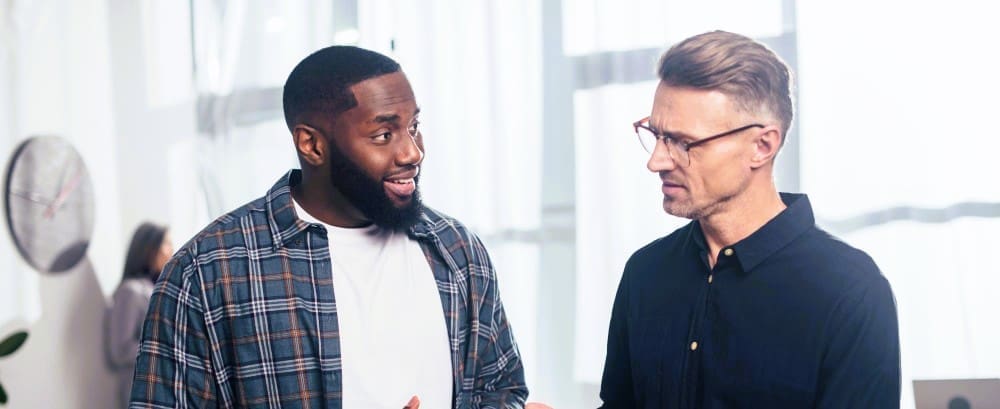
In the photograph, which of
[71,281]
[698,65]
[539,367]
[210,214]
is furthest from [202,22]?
[698,65]

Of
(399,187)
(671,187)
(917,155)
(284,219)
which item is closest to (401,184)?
(399,187)

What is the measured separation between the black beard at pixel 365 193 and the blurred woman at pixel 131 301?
5.03 ft

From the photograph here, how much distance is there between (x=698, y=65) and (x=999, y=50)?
1.42m

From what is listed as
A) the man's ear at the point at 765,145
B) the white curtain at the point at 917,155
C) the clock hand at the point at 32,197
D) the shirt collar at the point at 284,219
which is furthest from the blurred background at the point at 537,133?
the man's ear at the point at 765,145

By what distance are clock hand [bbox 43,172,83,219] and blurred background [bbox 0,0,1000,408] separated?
0.08m

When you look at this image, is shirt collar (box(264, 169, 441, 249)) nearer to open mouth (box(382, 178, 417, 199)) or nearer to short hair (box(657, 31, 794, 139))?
open mouth (box(382, 178, 417, 199))

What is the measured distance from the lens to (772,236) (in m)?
1.60

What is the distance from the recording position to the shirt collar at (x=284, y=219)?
184 centimetres

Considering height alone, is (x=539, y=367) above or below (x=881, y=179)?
below

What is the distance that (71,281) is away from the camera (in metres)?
3.03

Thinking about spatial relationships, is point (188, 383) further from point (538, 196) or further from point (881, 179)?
point (881, 179)

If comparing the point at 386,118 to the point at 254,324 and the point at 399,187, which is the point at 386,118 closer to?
the point at 399,187

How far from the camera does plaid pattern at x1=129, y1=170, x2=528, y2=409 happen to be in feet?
5.72

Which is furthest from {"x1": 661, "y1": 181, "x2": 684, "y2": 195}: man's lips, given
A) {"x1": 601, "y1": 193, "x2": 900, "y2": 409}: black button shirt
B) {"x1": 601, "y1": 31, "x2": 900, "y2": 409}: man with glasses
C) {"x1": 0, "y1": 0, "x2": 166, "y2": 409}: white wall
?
{"x1": 0, "y1": 0, "x2": 166, "y2": 409}: white wall
